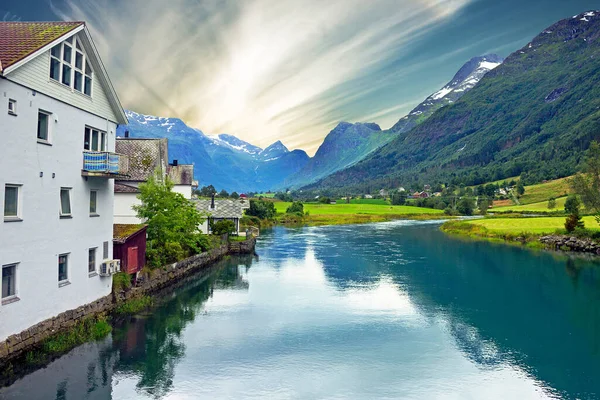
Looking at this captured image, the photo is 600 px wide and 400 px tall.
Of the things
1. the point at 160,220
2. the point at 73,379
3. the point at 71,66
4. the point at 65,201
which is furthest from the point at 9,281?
the point at 160,220

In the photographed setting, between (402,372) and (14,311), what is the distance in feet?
53.2

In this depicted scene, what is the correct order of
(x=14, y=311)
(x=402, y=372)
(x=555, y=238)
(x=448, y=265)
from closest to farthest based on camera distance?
(x=14, y=311), (x=402, y=372), (x=448, y=265), (x=555, y=238)

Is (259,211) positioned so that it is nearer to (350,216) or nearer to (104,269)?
(350,216)

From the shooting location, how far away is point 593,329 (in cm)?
2816

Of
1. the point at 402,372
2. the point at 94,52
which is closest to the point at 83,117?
the point at 94,52

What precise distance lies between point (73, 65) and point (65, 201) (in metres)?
6.66

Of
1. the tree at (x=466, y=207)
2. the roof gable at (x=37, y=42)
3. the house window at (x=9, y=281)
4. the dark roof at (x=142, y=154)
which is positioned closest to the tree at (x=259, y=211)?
the dark roof at (x=142, y=154)

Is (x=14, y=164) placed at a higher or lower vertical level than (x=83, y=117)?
lower

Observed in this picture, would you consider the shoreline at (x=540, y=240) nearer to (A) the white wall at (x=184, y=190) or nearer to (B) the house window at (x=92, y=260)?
(A) the white wall at (x=184, y=190)

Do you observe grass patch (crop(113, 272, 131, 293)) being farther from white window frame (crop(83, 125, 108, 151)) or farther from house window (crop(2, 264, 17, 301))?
house window (crop(2, 264, 17, 301))

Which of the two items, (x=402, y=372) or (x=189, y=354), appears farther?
(x=189, y=354)

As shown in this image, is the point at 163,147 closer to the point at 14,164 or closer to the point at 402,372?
the point at 14,164

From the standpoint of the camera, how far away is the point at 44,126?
2067cm

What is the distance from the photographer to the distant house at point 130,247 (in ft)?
96.4
